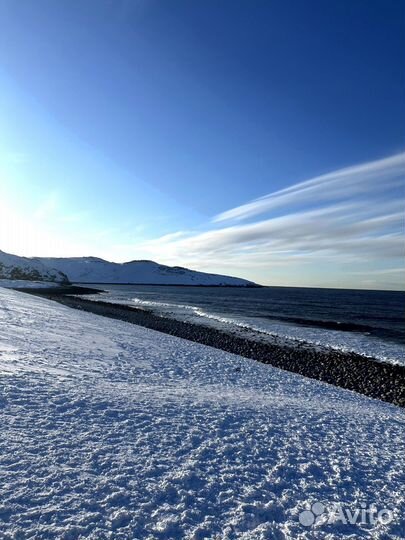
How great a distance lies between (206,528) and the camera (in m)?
5.04

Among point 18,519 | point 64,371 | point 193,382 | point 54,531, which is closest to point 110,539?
point 54,531

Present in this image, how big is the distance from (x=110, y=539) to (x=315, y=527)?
10.7 ft

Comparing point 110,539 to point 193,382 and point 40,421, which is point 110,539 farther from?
point 193,382

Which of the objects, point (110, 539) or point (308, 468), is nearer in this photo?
point (110, 539)

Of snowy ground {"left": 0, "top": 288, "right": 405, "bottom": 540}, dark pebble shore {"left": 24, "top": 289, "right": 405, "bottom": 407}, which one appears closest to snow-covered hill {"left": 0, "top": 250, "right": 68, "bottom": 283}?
dark pebble shore {"left": 24, "top": 289, "right": 405, "bottom": 407}

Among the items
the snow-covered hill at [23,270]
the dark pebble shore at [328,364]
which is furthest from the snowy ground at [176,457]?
the snow-covered hill at [23,270]

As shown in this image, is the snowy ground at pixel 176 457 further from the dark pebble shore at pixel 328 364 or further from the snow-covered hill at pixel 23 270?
the snow-covered hill at pixel 23 270

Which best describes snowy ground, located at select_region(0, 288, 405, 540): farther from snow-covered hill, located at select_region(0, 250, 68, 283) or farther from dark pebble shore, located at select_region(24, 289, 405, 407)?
snow-covered hill, located at select_region(0, 250, 68, 283)

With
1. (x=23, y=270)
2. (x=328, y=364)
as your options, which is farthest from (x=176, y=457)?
(x=23, y=270)

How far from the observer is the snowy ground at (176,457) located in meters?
5.07

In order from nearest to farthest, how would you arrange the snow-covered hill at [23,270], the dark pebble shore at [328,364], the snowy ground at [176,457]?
the snowy ground at [176,457]
the dark pebble shore at [328,364]
the snow-covered hill at [23,270]

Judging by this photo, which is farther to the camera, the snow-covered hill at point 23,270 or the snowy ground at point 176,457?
the snow-covered hill at point 23,270

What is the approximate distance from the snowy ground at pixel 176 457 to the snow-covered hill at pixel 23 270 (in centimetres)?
13521

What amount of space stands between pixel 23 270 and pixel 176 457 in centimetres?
14882
